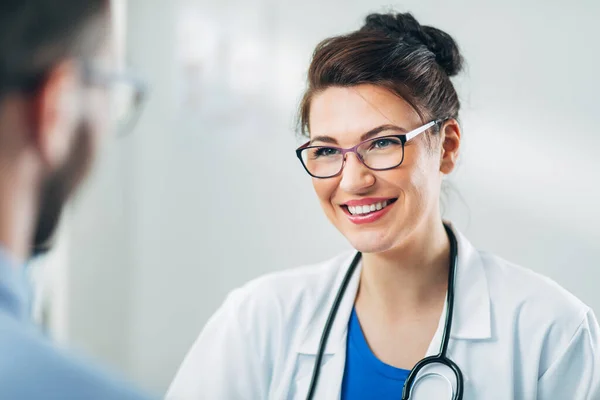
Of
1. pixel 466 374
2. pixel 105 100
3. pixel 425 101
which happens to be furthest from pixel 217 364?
pixel 105 100

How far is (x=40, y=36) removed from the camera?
465 mm

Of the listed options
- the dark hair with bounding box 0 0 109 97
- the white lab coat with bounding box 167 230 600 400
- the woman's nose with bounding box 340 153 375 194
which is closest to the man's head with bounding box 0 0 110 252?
the dark hair with bounding box 0 0 109 97

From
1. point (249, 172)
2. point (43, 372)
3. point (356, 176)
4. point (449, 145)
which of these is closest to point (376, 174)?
point (356, 176)

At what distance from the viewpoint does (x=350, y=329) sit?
4.02ft

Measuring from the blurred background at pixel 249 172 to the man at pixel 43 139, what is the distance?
130 centimetres

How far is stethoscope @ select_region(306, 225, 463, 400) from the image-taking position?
1.07 meters

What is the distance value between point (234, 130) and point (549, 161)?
3.24 ft

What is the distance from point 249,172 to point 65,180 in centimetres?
158

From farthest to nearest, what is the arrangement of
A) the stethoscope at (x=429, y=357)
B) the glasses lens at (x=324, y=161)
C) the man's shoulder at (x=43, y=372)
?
the glasses lens at (x=324, y=161)
the stethoscope at (x=429, y=357)
the man's shoulder at (x=43, y=372)

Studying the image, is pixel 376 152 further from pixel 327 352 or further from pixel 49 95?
pixel 49 95

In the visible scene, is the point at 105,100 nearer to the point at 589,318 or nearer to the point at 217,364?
the point at 217,364

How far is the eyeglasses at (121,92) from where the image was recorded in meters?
0.49

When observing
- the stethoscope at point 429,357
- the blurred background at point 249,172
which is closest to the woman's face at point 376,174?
the stethoscope at point 429,357

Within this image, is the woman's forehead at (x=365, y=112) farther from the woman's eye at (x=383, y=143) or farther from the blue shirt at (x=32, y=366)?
the blue shirt at (x=32, y=366)
